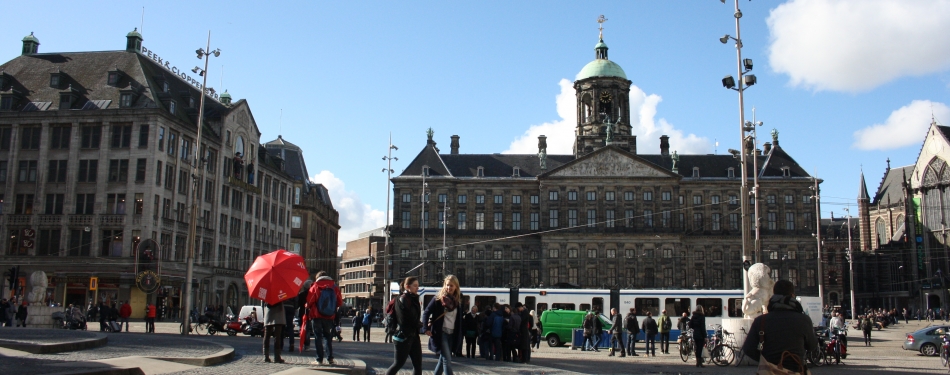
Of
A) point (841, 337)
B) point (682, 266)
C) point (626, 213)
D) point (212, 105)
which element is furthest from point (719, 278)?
point (841, 337)

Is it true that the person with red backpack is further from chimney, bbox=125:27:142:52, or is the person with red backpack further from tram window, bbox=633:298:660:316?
chimney, bbox=125:27:142:52

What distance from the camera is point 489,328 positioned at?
23.1 meters

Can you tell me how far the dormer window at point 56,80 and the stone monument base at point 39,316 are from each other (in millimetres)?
29669

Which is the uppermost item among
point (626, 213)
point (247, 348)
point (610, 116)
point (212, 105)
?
point (610, 116)

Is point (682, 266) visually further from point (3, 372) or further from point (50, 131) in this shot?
point (3, 372)

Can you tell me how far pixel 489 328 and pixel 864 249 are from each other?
9772 centimetres

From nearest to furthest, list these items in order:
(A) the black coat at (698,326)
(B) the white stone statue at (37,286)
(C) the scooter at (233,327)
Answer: (A) the black coat at (698,326) → (B) the white stone statue at (37,286) → (C) the scooter at (233,327)

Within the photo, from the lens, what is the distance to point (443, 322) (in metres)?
12.9

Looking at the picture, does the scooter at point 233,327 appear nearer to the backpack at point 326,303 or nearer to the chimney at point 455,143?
the backpack at point 326,303

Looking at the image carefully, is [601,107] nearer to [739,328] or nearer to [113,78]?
[113,78]

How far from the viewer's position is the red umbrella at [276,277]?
16.7 m

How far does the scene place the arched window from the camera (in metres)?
112

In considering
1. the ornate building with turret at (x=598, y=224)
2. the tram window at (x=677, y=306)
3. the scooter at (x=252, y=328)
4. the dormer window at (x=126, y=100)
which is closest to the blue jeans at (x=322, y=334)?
the scooter at (x=252, y=328)

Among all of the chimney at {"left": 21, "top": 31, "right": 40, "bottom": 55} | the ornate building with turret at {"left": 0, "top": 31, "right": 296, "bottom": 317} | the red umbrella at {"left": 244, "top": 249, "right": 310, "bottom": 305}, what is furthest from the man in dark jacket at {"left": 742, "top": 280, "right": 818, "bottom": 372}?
the chimney at {"left": 21, "top": 31, "right": 40, "bottom": 55}
